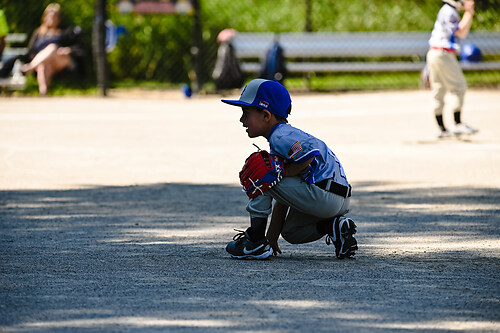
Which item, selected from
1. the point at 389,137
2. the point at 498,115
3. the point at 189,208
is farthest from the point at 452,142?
the point at 189,208

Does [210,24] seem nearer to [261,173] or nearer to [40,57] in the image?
[40,57]

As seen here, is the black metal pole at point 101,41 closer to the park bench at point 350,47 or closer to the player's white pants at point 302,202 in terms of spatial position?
the park bench at point 350,47

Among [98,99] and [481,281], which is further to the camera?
[98,99]

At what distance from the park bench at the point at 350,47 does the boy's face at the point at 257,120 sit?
13.3m

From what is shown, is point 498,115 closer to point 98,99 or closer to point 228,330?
point 98,99

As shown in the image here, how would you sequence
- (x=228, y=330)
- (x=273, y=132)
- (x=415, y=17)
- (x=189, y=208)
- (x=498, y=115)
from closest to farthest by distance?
(x=228, y=330), (x=273, y=132), (x=189, y=208), (x=498, y=115), (x=415, y=17)

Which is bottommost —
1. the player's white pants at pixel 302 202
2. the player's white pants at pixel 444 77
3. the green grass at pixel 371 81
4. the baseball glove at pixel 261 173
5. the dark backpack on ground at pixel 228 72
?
the green grass at pixel 371 81

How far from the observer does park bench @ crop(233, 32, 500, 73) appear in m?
18.3

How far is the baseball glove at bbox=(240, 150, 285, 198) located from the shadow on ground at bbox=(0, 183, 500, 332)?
416mm

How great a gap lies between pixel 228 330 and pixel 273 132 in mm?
1546

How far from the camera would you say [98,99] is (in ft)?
53.6

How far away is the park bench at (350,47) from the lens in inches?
722

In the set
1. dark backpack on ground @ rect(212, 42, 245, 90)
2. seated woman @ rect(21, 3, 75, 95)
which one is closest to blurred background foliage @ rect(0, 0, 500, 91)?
seated woman @ rect(21, 3, 75, 95)

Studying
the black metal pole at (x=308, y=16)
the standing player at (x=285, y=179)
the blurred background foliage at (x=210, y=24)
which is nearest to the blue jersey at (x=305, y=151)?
the standing player at (x=285, y=179)
